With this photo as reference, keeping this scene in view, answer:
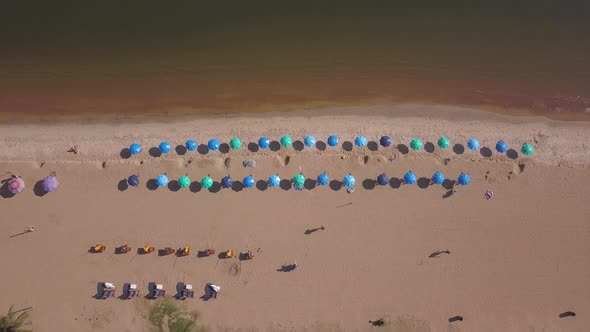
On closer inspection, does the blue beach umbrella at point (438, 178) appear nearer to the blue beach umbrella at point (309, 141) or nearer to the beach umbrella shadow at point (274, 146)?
the blue beach umbrella at point (309, 141)

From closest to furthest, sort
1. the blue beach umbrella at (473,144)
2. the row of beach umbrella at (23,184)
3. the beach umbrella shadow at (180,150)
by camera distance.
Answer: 1. the row of beach umbrella at (23,184)
2. the beach umbrella shadow at (180,150)
3. the blue beach umbrella at (473,144)

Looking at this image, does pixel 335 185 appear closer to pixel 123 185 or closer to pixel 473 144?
pixel 473 144

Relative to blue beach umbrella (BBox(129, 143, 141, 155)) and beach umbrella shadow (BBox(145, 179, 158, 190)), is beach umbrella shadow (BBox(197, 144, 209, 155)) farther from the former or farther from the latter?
blue beach umbrella (BBox(129, 143, 141, 155))

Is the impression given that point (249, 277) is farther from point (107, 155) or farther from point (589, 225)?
point (589, 225)

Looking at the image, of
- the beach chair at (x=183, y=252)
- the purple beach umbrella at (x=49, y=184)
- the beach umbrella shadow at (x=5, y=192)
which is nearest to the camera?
the beach chair at (x=183, y=252)

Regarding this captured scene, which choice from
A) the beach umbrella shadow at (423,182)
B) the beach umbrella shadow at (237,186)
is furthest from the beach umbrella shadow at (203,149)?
the beach umbrella shadow at (423,182)

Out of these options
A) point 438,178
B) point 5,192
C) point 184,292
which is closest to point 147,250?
point 184,292
